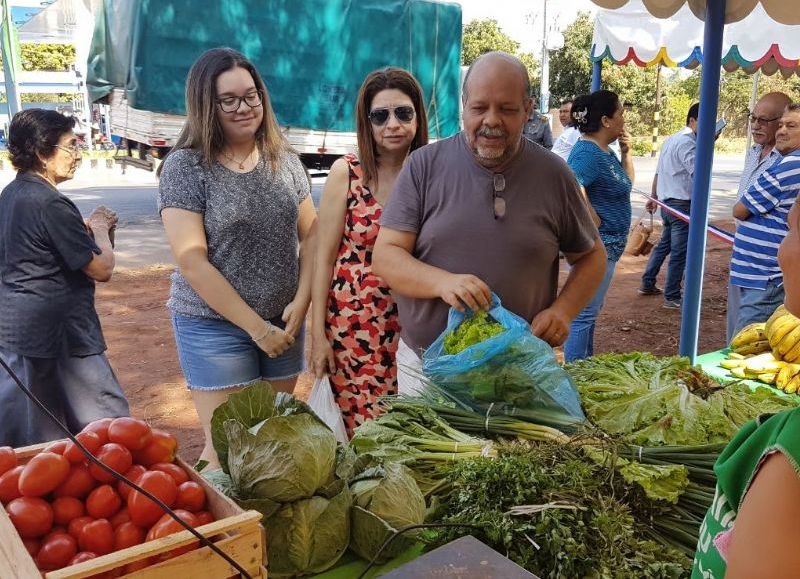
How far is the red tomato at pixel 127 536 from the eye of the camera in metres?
1.22

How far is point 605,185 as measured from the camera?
4.78 meters

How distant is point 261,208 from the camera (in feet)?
9.11

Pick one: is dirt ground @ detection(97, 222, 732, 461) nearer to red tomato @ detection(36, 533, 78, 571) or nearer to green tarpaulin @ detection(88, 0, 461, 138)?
green tarpaulin @ detection(88, 0, 461, 138)

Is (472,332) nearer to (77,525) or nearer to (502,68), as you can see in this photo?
(502,68)

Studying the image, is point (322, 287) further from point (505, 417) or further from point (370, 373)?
point (505, 417)

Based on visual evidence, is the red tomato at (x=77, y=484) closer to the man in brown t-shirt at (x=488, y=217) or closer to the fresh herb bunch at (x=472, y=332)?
the fresh herb bunch at (x=472, y=332)

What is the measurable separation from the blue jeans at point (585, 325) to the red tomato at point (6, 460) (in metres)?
3.99

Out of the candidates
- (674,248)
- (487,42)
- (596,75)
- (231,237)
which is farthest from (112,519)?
(487,42)

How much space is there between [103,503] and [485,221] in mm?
1607

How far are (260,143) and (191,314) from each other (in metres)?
A: 0.81

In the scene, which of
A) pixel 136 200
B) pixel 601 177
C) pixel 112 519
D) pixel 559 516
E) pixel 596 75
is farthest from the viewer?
pixel 136 200

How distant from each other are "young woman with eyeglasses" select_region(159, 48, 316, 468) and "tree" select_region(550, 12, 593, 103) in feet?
111

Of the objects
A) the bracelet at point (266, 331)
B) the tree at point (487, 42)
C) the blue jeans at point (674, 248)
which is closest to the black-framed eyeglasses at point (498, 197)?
the bracelet at point (266, 331)

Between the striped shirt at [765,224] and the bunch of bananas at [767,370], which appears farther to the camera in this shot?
the striped shirt at [765,224]
